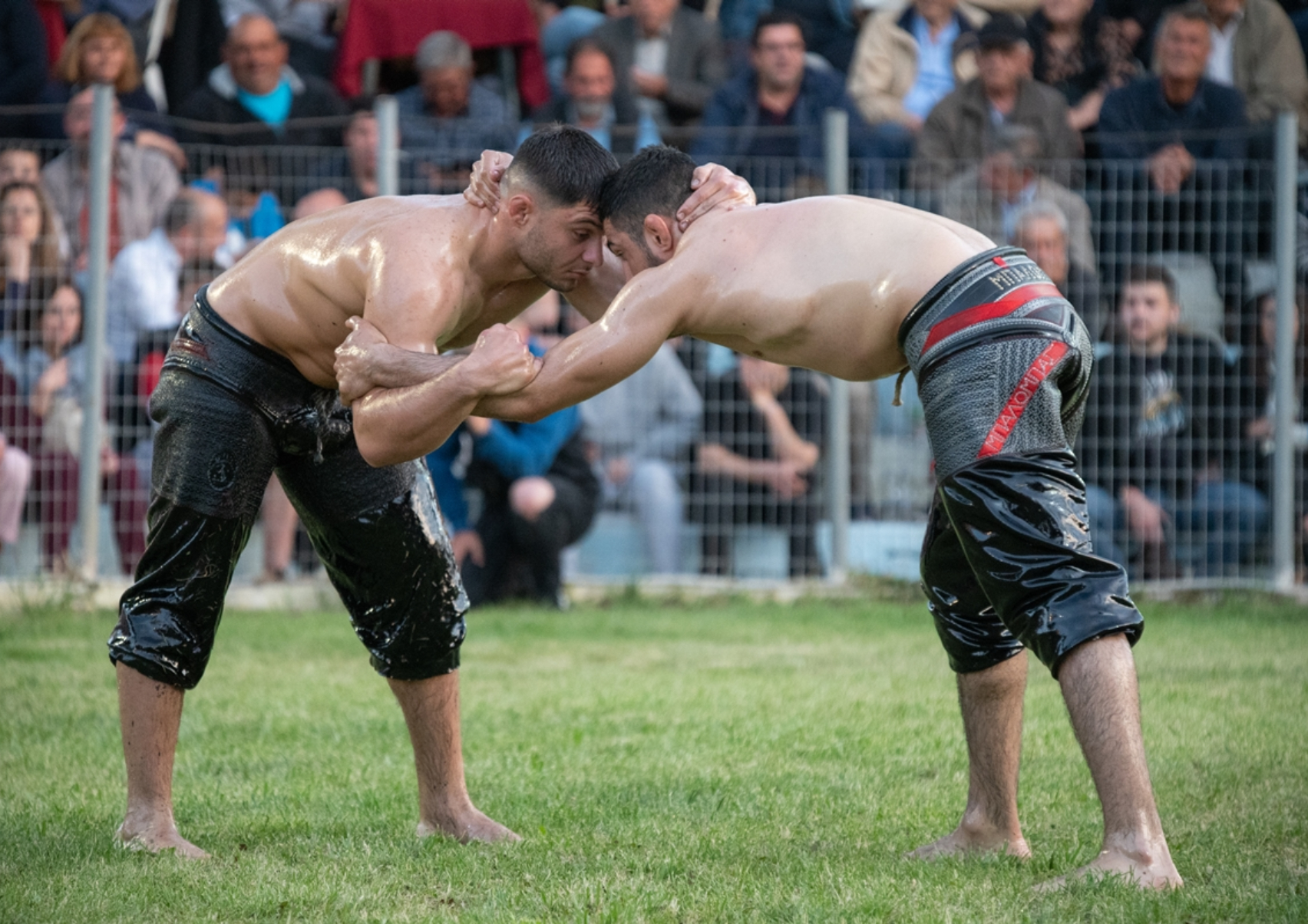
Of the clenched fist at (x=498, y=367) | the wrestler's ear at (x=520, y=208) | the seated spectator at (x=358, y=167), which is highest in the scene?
the seated spectator at (x=358, y=167)

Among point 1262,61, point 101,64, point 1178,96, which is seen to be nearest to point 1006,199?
point 1178,96

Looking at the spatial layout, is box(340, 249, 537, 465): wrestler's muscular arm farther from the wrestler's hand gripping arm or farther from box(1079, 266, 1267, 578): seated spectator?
box(1079, 266, 1267, 578): seated spectator

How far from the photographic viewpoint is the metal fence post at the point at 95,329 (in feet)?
29.6

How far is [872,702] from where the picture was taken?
6.48 meters

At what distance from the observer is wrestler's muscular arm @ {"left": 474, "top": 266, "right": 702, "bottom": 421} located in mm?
3949

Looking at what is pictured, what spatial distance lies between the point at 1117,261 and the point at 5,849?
7146 mm

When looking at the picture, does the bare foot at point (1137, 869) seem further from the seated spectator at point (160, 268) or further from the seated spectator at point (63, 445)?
the seated spectator at point (160, 268)

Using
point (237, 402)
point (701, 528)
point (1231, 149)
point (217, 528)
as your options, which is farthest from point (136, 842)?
point (1231, 149)

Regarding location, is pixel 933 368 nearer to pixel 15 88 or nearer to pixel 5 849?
pixel 5 849

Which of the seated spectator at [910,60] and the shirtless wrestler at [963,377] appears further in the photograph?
the seated spectator at [910,60]

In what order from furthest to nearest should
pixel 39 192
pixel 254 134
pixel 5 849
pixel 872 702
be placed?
pixel 254 134 < pixel 39 192 < pixel 872 702 < pixel 5 849

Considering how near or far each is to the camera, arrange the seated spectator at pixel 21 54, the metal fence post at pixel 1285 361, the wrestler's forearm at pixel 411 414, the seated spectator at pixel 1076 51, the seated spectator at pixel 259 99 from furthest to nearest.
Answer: the seated spectator at pixel 1076 51 → the seated spectator at pixel 21 54 → the seated spectator at pixel 259 99 → the metal fence post at pixel 1285 361 → the wrestler's forearm at pixel 411 414

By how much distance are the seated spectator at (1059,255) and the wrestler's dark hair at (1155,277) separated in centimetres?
21

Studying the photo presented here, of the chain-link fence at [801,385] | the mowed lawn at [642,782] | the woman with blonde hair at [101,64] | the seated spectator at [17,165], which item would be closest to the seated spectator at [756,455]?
the chain-link fence at [801,385]
